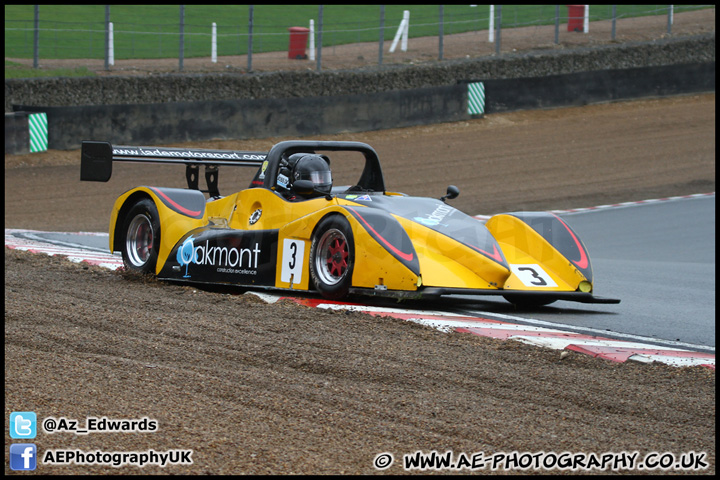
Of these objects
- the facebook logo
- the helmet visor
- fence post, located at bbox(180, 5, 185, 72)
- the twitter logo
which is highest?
fence post, located at bbox(180, 5, 185, 72)

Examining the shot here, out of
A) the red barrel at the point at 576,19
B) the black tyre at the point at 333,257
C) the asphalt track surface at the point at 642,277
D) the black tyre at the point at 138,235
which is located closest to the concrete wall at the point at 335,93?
the red barrel at the point at 576,19

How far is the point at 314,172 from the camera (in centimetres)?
878

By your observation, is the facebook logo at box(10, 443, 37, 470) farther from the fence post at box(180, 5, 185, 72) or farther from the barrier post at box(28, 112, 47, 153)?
the fence post at box(180, 5, 185, 72)

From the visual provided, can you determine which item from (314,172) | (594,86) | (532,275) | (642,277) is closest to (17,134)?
(314,172)

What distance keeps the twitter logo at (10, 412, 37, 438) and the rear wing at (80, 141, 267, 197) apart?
512 cm

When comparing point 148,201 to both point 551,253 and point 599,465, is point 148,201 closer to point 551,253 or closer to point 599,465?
point 551,253

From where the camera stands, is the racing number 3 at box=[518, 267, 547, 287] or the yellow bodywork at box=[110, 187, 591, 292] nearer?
the yellow bodywork at box=[110, 187, 591, 292]

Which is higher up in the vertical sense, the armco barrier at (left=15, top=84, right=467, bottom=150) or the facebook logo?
the armco barrier at (left=15, top=84, right=467, bottom=150)

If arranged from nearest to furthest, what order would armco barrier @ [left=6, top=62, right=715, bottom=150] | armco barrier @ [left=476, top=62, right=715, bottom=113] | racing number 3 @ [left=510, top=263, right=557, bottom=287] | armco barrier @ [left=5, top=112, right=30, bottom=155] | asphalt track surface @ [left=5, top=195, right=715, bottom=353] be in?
asphalt track surface @ [left=5, top=195, right=715, bottom=353]
racing number 3 @ [left=510, top=263, right=557, bottom=287]
armco barrier @ [left=5, top=112, right=30, bottom=155]
armco barrier @ [left=6, top=62, right=715, bottom=150]
armco barrier @ [left=476, top=62, right=715, bottom=113]

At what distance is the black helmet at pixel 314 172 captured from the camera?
8773 millimetres

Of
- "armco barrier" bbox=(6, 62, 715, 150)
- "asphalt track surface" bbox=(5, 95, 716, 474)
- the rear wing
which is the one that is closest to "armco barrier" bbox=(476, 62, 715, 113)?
"armco barrier" bbox=(6, 62, 715, 150)

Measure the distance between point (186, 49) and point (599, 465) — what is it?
78.9 feet

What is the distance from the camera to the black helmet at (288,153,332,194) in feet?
28.8

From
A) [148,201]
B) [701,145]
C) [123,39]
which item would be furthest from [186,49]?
[148,201]
